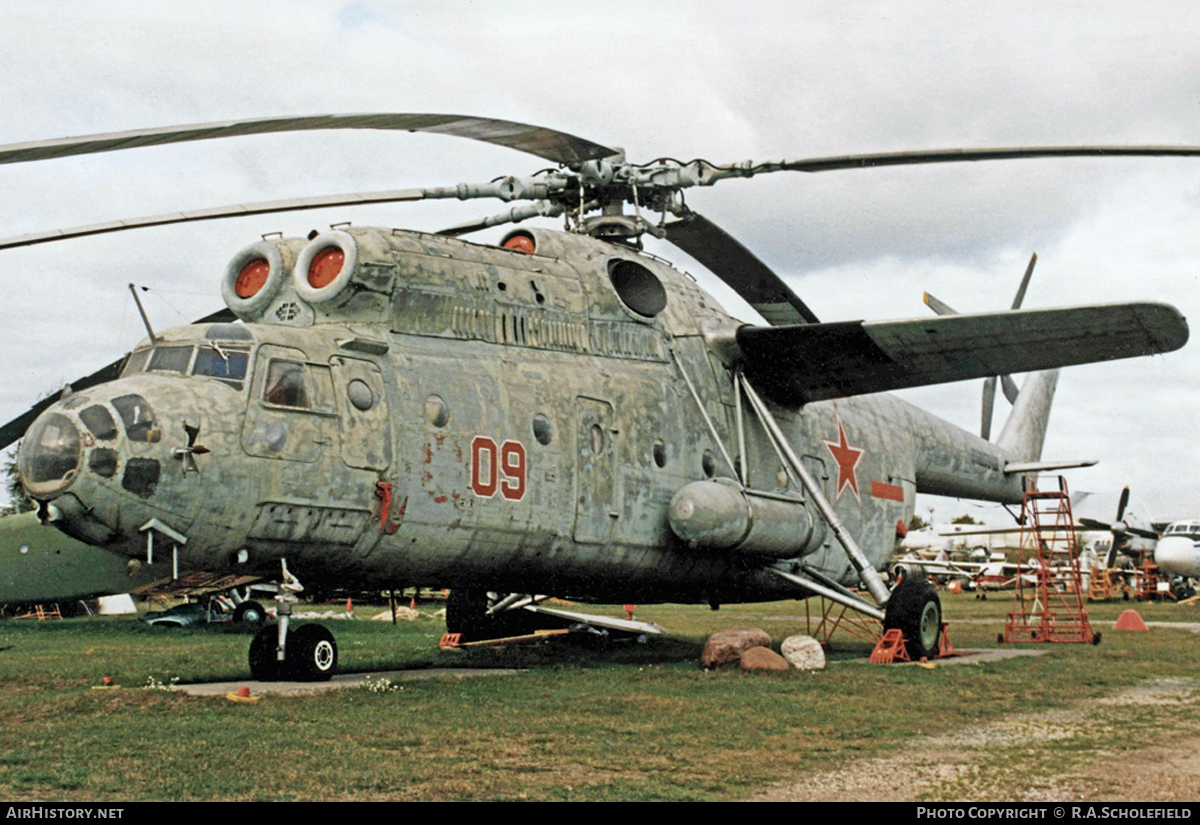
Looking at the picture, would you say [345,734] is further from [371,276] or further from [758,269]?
[758,269]

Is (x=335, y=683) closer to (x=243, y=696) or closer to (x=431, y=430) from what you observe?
(x=243, y=696)

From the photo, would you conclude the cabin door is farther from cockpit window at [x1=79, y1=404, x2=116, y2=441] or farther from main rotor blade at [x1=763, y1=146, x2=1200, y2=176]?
cockpit window at [x1=79, y1=404, x2=116, y2=441]

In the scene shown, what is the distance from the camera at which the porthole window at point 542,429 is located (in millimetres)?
12395

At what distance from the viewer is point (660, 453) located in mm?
13906

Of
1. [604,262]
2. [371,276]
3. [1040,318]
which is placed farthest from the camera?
[604,262]

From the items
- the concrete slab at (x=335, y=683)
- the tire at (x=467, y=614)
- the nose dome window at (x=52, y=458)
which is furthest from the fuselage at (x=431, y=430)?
the tire at (x=467, y=614)

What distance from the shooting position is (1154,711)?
10.2 m

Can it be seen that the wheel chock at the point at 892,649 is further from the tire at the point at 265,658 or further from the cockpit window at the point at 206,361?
the cockpit window at the point at 206,361

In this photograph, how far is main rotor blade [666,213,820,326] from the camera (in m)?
15.7

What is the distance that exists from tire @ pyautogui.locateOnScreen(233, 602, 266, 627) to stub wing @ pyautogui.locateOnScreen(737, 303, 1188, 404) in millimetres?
15463

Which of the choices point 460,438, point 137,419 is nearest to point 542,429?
point 460,438

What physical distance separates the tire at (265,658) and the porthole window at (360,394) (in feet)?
8.69

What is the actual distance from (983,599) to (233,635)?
3446 centimetres

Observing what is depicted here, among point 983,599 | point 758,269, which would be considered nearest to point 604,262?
point 758,269
